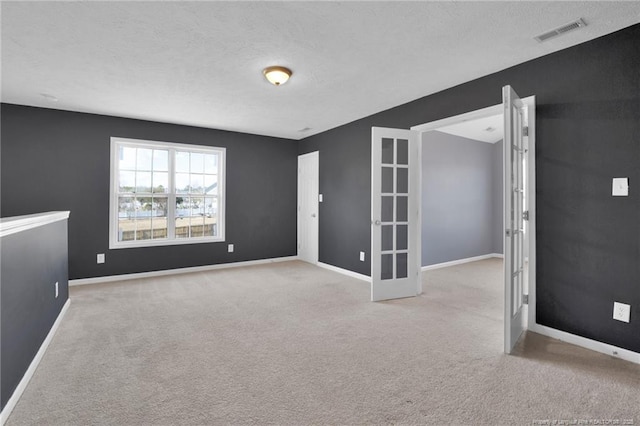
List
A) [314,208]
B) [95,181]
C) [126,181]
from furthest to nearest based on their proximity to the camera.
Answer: [314,208]
[126,181]
[95,181]

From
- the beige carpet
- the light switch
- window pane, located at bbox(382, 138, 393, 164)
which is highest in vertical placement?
window pane, located at bbox(382, 138, 393, 164)

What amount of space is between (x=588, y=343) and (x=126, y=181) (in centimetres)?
583

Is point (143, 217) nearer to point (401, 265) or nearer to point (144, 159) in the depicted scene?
point (144, 159)

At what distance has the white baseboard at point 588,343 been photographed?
237cm

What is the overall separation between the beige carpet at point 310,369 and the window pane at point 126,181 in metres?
1.85

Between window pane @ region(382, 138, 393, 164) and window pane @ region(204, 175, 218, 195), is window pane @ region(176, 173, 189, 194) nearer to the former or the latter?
window pane @ region(204, 175, 218, 195)

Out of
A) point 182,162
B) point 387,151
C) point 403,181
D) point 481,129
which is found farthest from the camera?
point 481,129

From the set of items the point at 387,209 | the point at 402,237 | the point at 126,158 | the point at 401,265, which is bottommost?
the point at 401,265

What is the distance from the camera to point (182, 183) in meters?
5.38

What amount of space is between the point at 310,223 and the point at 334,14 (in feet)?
13.9

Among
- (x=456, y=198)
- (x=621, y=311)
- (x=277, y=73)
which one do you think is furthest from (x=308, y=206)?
(x=621, y=311)

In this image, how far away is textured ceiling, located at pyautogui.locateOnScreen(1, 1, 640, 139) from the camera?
220 centimetres

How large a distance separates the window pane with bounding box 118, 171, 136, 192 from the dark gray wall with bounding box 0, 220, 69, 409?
1892mm

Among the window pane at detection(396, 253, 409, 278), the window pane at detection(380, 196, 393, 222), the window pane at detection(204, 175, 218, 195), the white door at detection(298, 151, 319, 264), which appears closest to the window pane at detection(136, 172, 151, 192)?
the window pane at detection(204, 175, 218, 195)
